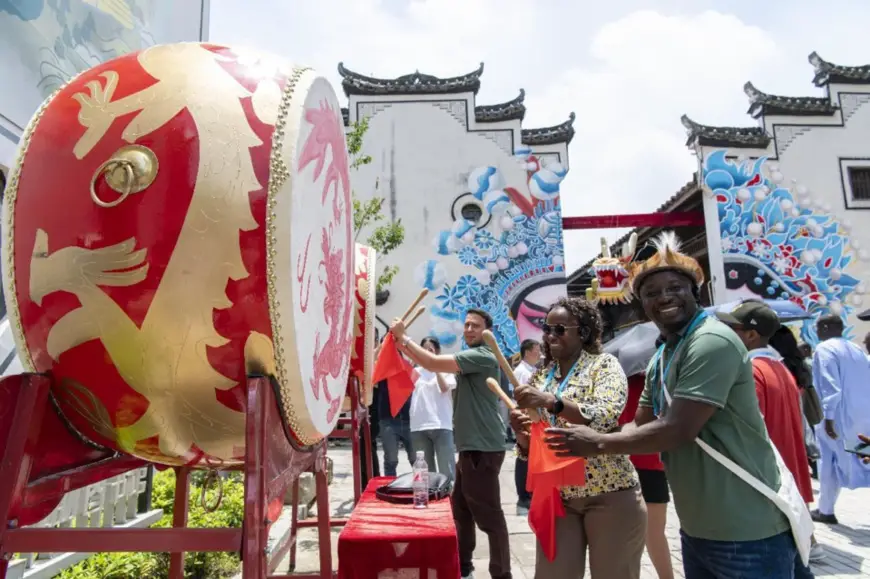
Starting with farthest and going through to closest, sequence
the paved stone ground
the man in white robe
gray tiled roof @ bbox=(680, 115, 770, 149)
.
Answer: gray tiled roof @ bbox=(680, 115, 770, 149) → the man in white robe → the paved stone ground

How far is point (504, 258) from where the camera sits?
11930mm

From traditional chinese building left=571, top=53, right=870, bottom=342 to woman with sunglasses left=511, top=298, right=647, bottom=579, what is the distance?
10.9 m

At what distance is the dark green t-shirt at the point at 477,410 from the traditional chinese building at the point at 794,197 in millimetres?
10049

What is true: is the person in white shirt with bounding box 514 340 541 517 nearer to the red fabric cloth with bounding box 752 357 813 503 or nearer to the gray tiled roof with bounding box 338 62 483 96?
the red fabric cloth with bounding box 752 357 813 503

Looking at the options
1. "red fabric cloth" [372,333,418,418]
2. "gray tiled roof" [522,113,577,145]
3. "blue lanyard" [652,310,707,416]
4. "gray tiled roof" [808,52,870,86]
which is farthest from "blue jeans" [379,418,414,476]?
"gray tiled roof" [808,52,870,86]

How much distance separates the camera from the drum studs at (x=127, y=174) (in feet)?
4.17

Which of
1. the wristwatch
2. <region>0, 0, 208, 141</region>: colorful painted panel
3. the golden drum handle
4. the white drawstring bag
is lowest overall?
the white drawstring bag

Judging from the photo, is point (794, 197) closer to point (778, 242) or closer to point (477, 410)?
point (778, 242)

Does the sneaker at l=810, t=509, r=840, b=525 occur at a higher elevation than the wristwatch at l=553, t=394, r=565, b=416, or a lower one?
lower

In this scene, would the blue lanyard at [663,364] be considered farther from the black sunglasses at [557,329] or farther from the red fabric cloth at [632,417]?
the red fabric cloth at [632,417]

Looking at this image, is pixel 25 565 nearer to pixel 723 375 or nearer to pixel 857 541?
pixel 723 375

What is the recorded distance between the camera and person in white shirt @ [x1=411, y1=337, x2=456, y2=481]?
475 centimetres

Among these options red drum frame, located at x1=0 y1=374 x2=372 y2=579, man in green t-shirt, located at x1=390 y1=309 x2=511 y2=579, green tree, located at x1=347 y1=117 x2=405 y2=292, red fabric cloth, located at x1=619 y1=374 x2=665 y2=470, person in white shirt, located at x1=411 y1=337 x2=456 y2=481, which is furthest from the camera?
green tree, located at x1=347 y1=117 x2=405 y2=292

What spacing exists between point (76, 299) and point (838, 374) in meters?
5.13
